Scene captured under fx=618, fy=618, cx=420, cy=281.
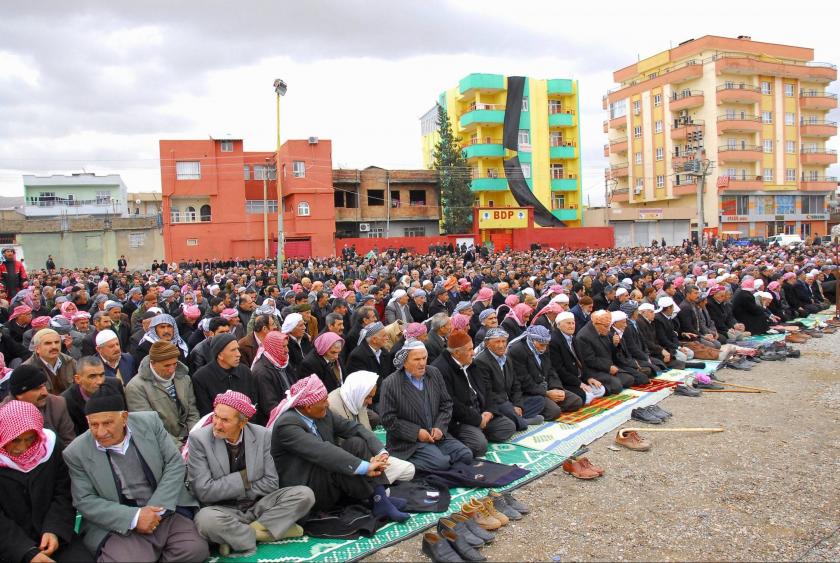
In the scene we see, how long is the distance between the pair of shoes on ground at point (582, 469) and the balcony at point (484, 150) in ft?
131

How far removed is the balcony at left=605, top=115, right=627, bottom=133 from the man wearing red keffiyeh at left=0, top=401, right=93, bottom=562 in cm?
5404

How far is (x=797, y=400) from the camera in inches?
289

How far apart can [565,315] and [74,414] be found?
5372 mm

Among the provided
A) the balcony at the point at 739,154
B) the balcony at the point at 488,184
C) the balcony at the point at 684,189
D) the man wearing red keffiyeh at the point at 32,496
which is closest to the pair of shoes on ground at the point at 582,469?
the man wearing red keffiyeh at the point at 32,496

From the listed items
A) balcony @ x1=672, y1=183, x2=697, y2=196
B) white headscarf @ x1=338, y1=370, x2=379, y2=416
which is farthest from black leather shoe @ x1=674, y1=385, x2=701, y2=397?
balcony @ x1=672, y1=183, x2=697, y2=196

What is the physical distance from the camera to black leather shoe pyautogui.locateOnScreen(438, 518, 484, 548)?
4.01 meters

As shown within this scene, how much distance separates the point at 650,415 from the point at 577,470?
1.86 m

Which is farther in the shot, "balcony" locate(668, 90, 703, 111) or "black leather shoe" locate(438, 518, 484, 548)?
"balcony" locate(668, 90, 703, 111)

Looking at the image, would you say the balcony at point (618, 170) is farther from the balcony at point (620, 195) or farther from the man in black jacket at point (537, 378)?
the man in black jacket at point (537, 378)

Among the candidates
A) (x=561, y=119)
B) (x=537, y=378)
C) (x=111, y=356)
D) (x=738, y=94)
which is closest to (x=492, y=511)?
(x=537, y=378)

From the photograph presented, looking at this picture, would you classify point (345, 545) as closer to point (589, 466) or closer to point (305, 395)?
point (305, 395)

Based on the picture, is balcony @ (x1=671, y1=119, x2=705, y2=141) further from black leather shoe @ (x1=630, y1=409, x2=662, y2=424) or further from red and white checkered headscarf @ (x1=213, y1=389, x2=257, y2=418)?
red and white checkered headscarf @ (x1=213, y1=389, x2=257, y2=418)

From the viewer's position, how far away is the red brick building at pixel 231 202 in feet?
114

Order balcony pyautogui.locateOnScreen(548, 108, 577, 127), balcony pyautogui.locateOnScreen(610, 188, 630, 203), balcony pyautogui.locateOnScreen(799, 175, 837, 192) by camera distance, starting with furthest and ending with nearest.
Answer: balcony pyautogui.locateOnScreen(610, 188, 630, 203) → balcony pyautogui.locateOnScreen(799, 175, 837, 192) → balcony pyautogui.locateOnScreen(548, 108, 577, 127)
